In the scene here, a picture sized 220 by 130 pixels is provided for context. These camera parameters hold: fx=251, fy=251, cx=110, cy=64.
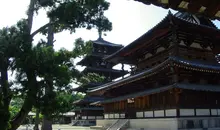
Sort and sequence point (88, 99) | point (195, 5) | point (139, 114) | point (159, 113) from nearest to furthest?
point (195, 5) < point (159, 113) < point (139, 114) < point (88, 99)

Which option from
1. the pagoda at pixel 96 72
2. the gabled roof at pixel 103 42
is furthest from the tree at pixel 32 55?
the gabled roof at pixel 103 42

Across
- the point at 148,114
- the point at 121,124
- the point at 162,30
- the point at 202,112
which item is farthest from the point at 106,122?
the point at 162,30

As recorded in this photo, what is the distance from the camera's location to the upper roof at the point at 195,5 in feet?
14.6

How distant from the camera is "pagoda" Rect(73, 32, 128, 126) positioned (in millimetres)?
44594

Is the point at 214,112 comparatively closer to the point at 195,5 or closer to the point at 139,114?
the point at 139,114

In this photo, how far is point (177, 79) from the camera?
1809 centimetres

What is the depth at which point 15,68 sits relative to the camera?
15.1 meters

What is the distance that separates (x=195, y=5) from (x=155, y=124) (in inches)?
664

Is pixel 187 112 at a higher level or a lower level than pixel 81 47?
lower

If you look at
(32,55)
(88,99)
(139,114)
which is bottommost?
(139,114)

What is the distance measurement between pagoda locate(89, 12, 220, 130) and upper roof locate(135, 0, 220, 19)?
1245cm

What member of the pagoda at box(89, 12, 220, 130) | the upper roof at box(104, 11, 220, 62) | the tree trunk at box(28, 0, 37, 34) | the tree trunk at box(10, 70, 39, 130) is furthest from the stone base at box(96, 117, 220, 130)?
the tree trunk at box(28, 0, 37, 34)

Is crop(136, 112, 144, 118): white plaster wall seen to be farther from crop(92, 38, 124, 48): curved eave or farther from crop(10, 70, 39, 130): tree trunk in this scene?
crop(92, 38, 124, 48): curved eave

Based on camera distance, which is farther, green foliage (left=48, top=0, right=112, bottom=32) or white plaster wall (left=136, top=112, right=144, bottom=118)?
white plaster wall (left=136, top=112, right=144, bottom=118)
